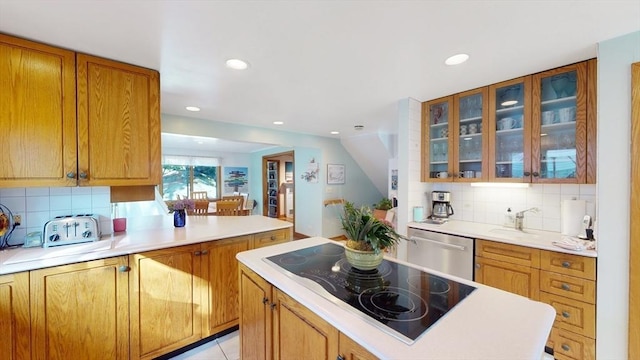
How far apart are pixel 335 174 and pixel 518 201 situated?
3.29 meters

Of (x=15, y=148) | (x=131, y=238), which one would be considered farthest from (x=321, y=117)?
(x=15, y=148)

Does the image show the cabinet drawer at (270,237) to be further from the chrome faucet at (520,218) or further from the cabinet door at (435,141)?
the chrome faucet at (520,218)

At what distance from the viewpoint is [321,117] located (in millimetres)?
3322

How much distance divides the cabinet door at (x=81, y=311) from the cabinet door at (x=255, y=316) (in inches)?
34.1

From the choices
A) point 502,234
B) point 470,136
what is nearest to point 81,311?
point 502,234

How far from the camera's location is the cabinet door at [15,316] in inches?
52.2

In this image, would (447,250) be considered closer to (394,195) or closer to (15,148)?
(394,195)

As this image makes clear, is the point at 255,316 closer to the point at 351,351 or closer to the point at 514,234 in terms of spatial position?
the point at 351,351

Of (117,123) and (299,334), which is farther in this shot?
(117,123)

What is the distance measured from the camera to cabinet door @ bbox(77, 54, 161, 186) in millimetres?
1651

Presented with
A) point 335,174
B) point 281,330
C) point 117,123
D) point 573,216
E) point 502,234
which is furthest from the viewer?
point 335,174

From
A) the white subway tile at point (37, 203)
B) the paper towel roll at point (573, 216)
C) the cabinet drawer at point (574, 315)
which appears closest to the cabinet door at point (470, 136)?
the paper towel roll at point (573, 216)

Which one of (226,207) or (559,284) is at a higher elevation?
(226,207)

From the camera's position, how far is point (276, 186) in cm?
707
